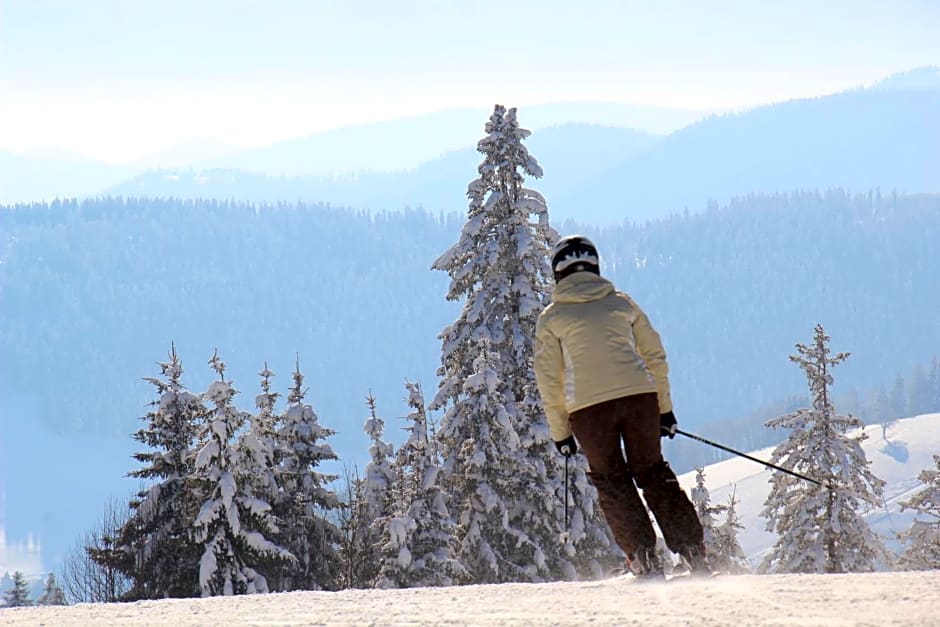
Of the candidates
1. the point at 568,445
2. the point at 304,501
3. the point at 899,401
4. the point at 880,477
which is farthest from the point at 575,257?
the point at 899,401

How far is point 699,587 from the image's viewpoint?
17.8 feet

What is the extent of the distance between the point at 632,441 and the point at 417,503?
1216 centimetres

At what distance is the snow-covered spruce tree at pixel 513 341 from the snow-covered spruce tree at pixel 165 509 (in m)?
5.00

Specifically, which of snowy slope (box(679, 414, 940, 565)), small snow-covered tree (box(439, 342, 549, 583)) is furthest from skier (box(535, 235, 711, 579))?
snowy slope (box(679, 414, 940, 565))

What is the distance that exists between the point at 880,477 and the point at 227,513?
116826 mm

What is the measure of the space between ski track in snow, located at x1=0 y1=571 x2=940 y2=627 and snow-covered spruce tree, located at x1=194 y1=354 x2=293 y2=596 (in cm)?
1024

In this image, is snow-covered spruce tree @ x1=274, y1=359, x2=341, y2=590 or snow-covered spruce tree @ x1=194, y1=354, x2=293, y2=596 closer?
snow-covered spruce tree @ x1=194, y1=354, x2=293, y2=596

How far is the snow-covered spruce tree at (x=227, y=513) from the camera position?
16.4 m

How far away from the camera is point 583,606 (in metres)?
5.04

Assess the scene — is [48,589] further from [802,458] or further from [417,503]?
[802,458]

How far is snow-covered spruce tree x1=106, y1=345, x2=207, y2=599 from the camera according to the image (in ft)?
59.2

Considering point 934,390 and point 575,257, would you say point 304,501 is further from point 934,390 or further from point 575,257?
point 934,390

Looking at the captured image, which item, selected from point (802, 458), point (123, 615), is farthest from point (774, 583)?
point (802, 458)

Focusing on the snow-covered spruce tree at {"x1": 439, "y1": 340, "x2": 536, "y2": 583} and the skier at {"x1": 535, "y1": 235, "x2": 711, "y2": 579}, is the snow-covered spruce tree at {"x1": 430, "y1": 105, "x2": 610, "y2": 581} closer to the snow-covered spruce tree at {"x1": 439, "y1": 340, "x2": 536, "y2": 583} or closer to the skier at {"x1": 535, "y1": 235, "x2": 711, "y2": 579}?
the snow-covered spruce tree at {"x1": 439, "y1": 340, "x2": 536, "y2": 583}
